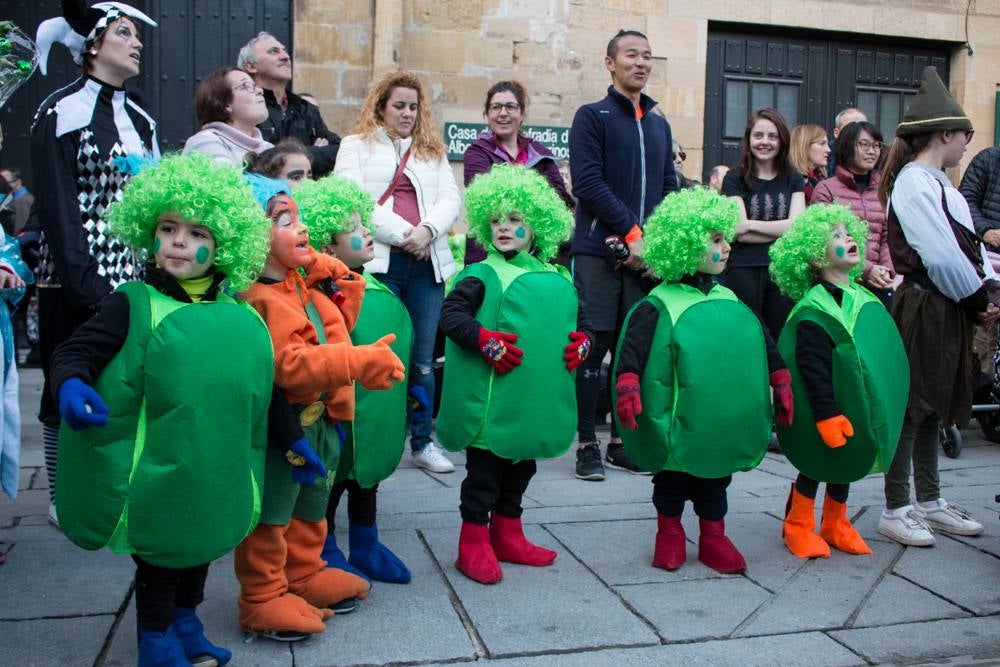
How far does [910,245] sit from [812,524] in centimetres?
130

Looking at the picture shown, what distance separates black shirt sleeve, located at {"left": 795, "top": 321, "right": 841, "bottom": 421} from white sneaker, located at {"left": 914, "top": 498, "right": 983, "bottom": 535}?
0.94 meters

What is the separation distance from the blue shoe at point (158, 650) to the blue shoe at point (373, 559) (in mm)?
979

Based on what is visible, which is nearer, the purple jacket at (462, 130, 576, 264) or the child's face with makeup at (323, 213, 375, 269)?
the child's face with makeup at (323, 213, 375, 269)

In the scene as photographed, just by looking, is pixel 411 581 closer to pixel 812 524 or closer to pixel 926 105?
pixel 812 524

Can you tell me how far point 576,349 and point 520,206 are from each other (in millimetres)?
601

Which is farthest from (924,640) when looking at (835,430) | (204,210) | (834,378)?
(204,210)

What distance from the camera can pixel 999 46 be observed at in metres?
10.4

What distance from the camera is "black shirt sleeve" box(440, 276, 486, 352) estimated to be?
3627mm

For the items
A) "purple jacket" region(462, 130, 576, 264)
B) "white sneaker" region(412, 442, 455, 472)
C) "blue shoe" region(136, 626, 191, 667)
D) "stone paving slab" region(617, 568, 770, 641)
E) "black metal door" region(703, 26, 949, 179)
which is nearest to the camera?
"blue shoe" region(136, 626, 191, 667)

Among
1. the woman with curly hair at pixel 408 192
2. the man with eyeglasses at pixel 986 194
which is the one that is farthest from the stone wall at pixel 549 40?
the man with eyeglasses at pixel 986 194

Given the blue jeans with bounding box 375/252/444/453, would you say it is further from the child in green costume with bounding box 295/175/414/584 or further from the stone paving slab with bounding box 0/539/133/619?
the stone paving slab with bounding box 0/539/133/619

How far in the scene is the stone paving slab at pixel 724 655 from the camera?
2.99 metres

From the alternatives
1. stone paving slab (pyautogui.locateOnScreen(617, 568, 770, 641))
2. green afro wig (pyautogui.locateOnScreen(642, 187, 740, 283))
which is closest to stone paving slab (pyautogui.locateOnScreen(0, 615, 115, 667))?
stone paving slab (pyautogui.locateOnScreen(617, 568, 770, 641))

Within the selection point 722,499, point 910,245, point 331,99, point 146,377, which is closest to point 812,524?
point 722,499
